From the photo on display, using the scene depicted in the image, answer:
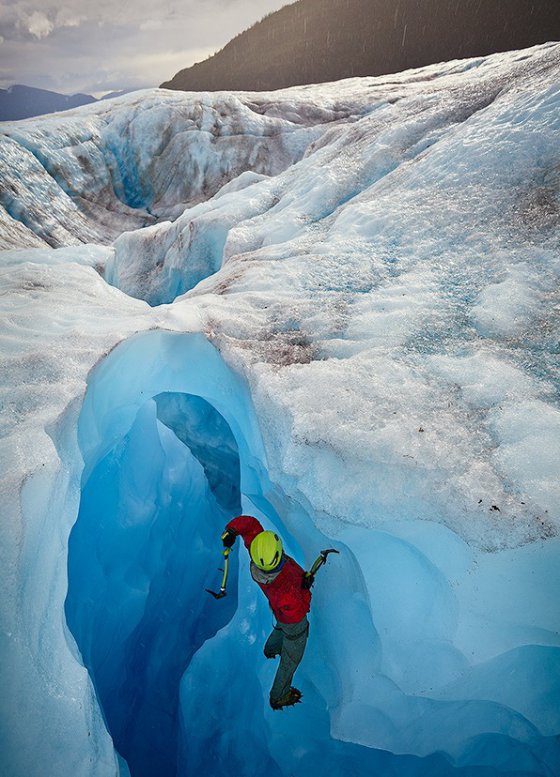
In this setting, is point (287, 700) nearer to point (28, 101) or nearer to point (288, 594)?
point (288, 594)

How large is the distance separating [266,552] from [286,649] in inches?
31.8

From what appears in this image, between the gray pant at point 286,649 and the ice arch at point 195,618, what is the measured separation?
0.23m

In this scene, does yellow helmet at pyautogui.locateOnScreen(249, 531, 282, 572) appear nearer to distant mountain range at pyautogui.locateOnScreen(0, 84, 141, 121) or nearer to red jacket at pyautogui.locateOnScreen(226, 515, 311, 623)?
red jacket at pyautogui.locateOnScreen(226, 515, 311, 623)

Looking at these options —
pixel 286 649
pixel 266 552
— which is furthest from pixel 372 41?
pixel 286 649

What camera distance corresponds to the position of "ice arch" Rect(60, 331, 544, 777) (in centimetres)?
271

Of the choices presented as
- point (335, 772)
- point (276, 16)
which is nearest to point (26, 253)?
point (335, 772)

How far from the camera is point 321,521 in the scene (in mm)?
2535

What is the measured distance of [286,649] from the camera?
2.77 meters

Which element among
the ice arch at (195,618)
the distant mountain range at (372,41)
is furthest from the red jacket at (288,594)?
the distant mountain range at (372,41)

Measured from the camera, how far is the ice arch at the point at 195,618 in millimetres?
2715

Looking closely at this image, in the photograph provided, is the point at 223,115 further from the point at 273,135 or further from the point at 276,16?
the point at 276,16

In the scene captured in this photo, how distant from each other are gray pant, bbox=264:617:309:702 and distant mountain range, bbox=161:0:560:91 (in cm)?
4260

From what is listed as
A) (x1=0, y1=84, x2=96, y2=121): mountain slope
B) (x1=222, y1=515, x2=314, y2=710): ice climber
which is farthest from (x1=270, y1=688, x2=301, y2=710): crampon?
(x1=0, y1=84, x2=96, y2=121): mountain slope

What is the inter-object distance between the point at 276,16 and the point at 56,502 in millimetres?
57132
